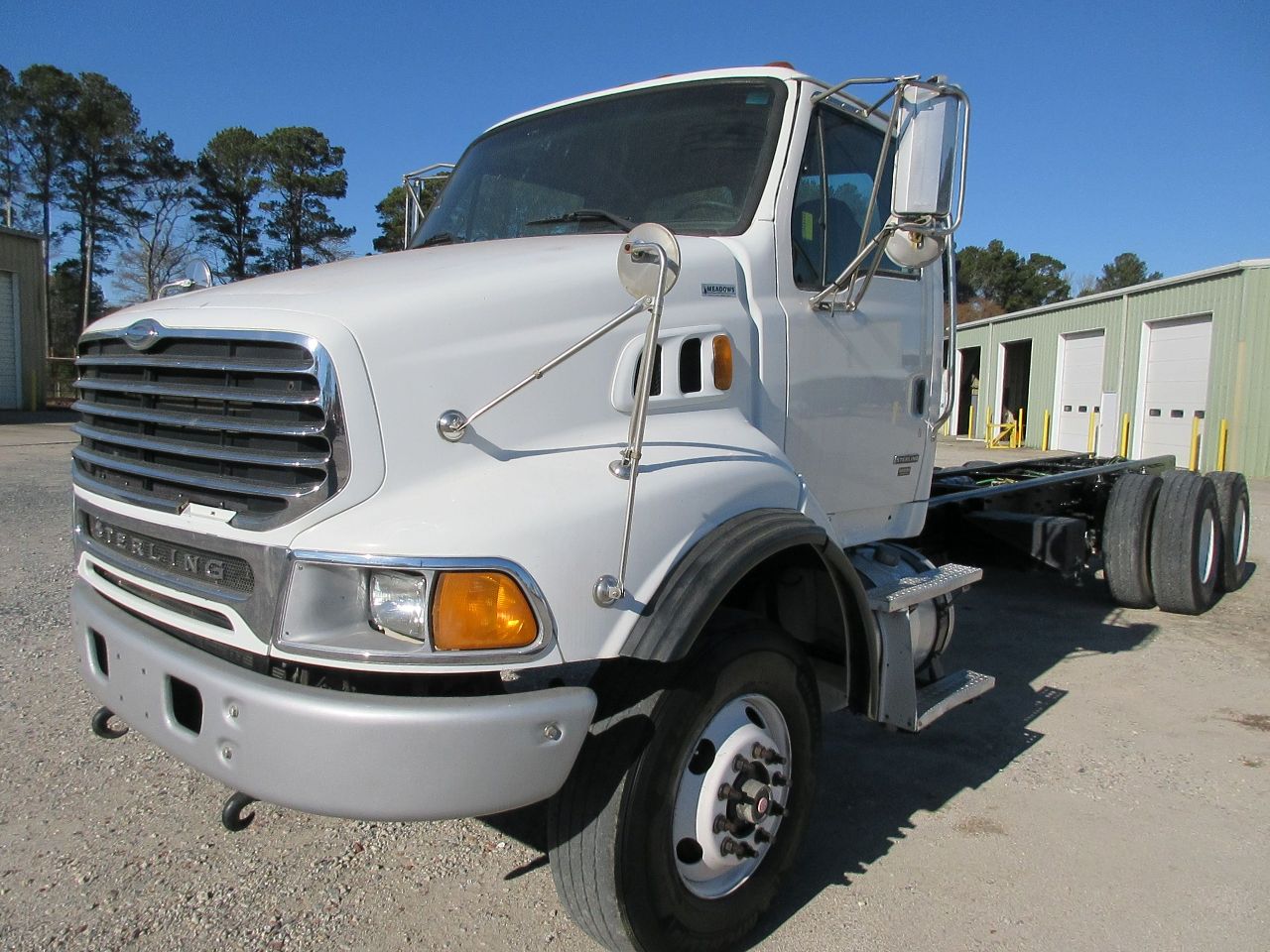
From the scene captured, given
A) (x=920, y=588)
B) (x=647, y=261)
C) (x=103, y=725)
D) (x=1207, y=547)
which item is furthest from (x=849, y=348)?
(x=1207, y=547)

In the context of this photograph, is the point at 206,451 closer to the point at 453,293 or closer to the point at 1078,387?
the point at 453,293

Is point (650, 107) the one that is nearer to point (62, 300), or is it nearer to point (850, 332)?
point (850, 332)

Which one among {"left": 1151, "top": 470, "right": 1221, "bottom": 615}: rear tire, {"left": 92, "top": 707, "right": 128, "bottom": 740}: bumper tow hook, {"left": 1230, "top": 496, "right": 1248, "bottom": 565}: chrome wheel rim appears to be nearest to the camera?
{"left": 92, "top": 707, "right": 128, "bottom": 740}: bumper tow hook

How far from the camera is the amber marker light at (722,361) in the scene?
284 cm

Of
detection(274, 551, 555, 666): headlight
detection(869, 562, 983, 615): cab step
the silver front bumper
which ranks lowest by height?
the silver front bumper

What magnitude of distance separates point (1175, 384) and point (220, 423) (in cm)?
2077

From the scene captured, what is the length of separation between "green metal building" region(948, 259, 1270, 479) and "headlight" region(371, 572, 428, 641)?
1514 cm

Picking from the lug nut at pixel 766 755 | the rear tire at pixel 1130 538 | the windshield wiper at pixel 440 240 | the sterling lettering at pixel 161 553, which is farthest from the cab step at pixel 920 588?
the rear tire at pixel 1130 538

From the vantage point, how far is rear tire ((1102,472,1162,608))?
6641mm

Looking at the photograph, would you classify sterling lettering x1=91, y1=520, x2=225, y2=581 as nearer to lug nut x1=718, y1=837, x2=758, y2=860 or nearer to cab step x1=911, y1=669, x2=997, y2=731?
lug nut x1=718, y1=837, x2=758, y2=860

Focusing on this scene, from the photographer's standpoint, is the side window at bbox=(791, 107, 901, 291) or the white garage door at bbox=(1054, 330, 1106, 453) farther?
the white garage door at bbox=(1054, 330, 1106, 453)

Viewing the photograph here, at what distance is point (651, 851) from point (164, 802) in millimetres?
2156

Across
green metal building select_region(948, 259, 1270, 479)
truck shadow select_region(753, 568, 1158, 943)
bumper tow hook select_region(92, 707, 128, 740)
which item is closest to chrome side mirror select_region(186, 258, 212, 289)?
bumper tow hook select_region(92, 707, 128, 740)

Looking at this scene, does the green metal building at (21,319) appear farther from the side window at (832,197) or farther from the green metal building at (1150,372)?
the side window at (832,197)
